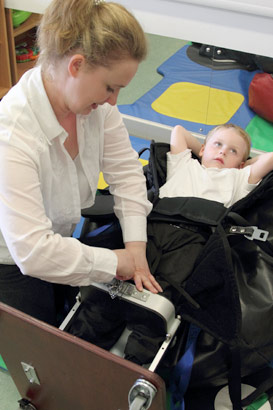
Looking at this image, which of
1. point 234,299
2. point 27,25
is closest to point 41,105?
point 234,299

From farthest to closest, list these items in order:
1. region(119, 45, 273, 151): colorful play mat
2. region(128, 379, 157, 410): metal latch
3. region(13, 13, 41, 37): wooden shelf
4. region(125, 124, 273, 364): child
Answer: region(13, 13, 41, 37): wooden shelf
region(119, 45, 273, 151): colorful play mat
region(125, 124, 273, 364): child
region(128, 379, 157, 410): metal latch

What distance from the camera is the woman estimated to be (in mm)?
933

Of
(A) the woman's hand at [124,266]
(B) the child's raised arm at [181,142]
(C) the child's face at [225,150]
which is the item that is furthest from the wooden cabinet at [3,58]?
(A) the woman's hand at [124,266]

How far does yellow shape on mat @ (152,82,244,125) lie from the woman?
4.66 feet

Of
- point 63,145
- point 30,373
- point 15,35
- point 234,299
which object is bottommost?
point 30,373

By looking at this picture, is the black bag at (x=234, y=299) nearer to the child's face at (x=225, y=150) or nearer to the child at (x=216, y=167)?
the child at (x=216, y=167)

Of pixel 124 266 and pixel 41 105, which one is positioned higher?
Answer: pixel 41 105

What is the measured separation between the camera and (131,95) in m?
2.91

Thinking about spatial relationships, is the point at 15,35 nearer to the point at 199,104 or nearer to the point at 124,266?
the point at 199,104

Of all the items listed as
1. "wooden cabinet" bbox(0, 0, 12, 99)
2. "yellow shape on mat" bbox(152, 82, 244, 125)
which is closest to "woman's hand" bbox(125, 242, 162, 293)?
"yellow shape on mat" bbox(152, 82, 244, 125)

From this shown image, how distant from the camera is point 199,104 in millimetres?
2689

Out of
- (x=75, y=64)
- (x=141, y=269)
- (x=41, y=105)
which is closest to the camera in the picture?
(x=75, y=64)

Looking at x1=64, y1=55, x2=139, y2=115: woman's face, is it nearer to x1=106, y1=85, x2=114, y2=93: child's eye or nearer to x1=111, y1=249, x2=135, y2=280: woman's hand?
x1=106, y1=85, x2=114, y2=93: child's eye

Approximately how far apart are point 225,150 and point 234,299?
734 millimetres
